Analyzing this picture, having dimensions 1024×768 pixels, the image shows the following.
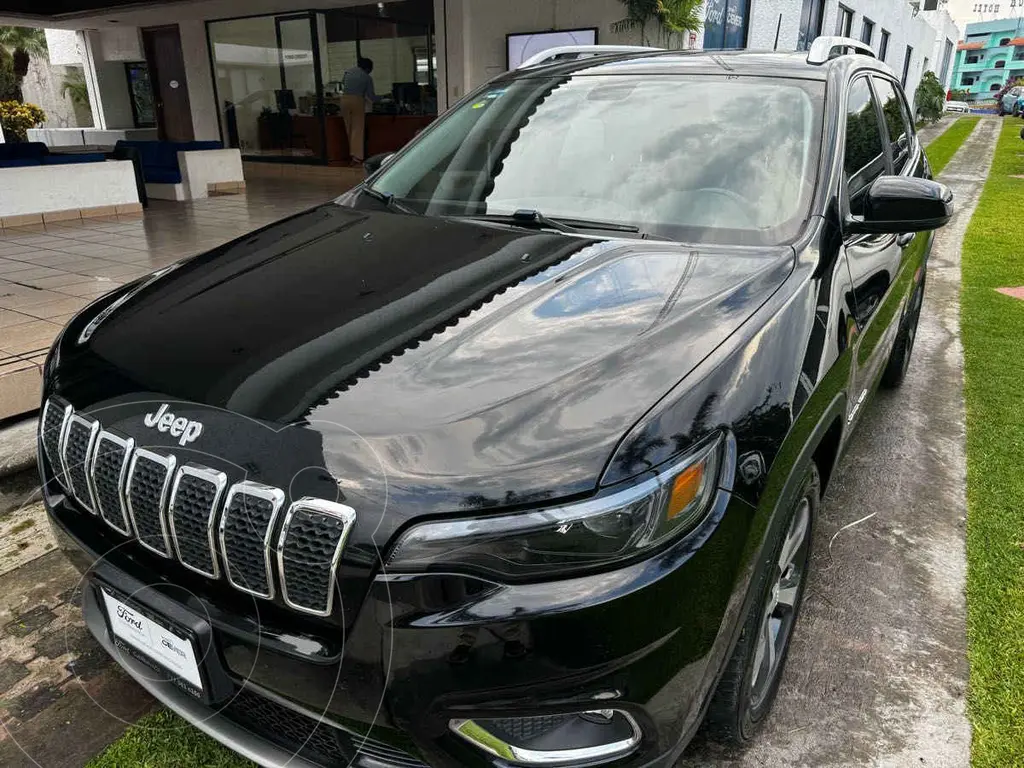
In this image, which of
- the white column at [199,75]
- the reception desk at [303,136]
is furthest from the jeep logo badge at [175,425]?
the white column at [199,75]

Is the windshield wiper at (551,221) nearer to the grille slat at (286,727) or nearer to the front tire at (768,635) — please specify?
the front tire at (768,635)

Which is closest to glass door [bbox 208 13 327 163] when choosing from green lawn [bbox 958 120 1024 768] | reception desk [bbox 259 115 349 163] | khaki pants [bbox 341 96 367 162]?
reception desk [bbox 259 115 349 163]

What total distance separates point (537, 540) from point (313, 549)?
0.41 m

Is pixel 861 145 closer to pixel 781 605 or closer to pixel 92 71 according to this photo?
pixel 781 605

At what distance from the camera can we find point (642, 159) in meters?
2.65

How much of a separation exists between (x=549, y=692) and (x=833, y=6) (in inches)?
810

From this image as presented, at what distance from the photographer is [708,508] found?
5.02 feet

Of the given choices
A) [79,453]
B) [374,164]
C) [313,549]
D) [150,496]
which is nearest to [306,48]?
[374,164]

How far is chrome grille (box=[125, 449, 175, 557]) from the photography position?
62.9 inches

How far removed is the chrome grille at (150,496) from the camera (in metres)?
1.60

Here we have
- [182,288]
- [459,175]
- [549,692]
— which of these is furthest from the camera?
[459,175]

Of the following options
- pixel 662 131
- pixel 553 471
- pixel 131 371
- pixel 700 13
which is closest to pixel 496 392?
pixel 553 471

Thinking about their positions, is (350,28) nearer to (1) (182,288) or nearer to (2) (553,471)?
(1) (182,288)

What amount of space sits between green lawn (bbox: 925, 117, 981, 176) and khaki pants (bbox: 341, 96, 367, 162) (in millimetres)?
9992
